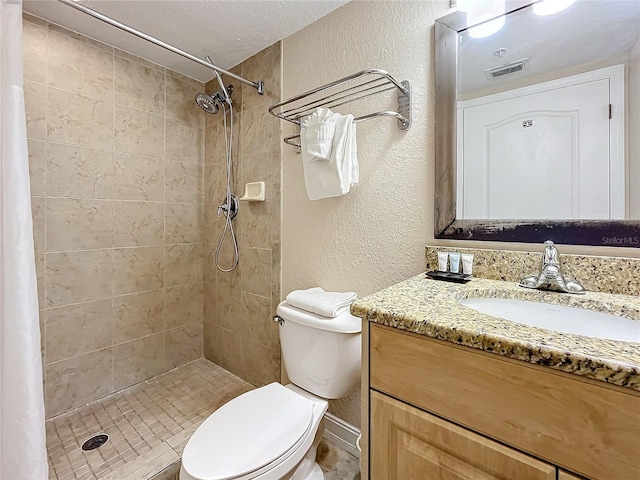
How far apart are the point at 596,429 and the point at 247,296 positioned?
173 cm

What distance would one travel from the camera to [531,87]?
3.22 ft

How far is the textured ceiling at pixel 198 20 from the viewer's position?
1409mm

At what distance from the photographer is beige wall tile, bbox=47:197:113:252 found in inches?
62.5

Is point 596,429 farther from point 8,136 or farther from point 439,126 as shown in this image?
point 8,136

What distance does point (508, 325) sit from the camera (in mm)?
588

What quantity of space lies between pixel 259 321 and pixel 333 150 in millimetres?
1186

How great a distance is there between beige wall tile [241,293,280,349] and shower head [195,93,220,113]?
1290 mm

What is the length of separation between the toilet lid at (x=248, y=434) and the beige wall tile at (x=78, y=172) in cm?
149

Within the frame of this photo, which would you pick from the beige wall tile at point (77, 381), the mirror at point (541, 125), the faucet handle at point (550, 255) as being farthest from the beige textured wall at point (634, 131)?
the beige wall tile at point (77, 381)

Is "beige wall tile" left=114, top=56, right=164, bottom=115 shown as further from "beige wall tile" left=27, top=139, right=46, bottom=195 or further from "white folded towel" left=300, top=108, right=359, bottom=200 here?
"white folded towel" left=300, top=108, right=359, bottom=200

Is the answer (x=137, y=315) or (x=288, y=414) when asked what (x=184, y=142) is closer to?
(x=137, y=315)

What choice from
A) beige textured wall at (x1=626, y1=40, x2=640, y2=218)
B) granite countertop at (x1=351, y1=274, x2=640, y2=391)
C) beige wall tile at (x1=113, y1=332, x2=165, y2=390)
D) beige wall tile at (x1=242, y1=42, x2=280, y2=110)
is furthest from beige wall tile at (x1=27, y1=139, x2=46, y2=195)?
beige textured wall at (x1=626, y1=40, x2=640, y2=218)

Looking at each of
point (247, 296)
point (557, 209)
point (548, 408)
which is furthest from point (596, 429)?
point (247, 296)

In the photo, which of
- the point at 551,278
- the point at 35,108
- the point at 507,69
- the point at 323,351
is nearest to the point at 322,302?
the point at 323,351
